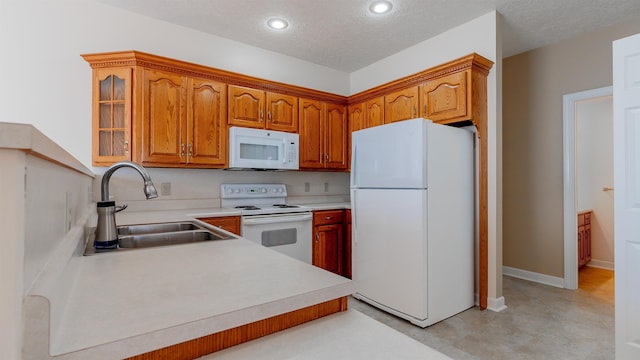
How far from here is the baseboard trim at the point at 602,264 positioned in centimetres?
385

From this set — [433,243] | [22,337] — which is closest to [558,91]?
[433,243]

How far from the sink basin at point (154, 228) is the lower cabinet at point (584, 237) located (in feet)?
14.1

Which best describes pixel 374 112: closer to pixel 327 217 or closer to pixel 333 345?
pixel 327 217

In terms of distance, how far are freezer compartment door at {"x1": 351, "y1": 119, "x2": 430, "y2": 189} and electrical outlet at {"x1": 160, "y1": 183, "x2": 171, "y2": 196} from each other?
178 cm

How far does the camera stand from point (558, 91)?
3.30 metres

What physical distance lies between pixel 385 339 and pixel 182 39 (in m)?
3.29

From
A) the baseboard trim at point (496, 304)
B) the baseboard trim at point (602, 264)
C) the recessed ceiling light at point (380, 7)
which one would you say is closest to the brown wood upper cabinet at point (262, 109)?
the recessed ceiling light at point (380, 7)

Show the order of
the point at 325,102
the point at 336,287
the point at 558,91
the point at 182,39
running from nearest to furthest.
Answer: the point at 336,287, the point at 182,39, the point at 558,91, the point at 325,102

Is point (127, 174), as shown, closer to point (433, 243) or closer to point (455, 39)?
point (433, 243)

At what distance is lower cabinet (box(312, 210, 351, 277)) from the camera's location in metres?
3.26

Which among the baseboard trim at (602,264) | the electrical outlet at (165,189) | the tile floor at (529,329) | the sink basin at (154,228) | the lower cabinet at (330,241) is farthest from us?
the baseboard trim at (602,264)

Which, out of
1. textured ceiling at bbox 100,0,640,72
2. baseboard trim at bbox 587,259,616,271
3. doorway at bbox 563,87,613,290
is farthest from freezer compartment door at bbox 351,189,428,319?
baseboard trim at bbox 587,259,616,271

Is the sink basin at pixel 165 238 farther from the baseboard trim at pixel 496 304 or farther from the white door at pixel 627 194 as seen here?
the baseboard trim at pixel 496 304

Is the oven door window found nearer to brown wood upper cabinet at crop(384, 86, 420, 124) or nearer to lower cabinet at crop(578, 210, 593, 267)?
brown wood upper cabinet at crop(384, 86, 420, 124)
